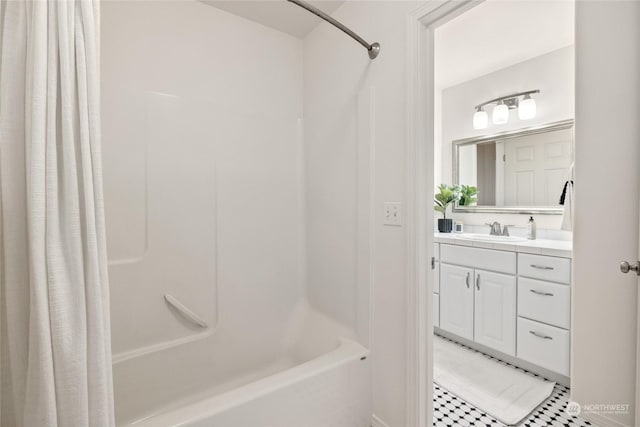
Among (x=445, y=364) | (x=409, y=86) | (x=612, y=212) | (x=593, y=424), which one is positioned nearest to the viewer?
(x=409, y=86)

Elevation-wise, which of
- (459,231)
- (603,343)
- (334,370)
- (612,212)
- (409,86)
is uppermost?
(409,86)

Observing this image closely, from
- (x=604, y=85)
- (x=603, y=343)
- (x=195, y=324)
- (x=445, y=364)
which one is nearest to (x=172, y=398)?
(x=195, y=324)

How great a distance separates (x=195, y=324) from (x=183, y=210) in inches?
24.9

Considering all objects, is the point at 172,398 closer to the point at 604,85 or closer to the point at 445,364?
the point at 445,364

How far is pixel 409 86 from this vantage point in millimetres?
1362

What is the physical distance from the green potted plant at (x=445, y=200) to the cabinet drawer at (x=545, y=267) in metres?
0.91

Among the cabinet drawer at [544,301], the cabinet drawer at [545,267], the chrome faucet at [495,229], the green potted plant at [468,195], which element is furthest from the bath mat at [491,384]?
the green potted plant at [468,195]

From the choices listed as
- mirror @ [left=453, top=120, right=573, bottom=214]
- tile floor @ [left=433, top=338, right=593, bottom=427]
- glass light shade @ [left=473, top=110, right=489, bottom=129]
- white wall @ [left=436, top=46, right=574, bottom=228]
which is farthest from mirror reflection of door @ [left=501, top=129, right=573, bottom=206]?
tile floor @ [left=433, top=338, right=593, bottom=427]

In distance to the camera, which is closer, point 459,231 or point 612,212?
point 612,212

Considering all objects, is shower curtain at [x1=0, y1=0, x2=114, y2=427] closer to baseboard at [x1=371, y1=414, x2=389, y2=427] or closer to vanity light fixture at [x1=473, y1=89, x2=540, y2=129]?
baseboard at [x1=371, y1=414, x2=389, y2=427]

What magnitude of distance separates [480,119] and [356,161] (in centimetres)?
187

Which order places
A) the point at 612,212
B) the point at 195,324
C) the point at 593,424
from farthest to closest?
1. the point at 195,324
2. the point at 593,424
3. the point at 612,212

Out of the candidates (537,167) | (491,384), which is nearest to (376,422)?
(491,384)

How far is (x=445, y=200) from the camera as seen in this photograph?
3.07 m
